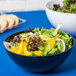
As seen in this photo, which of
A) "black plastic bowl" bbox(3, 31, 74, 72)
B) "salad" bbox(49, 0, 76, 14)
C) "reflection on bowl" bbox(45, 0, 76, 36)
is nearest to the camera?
"black plastic bowl" bbox(3, 31, 74, 72)

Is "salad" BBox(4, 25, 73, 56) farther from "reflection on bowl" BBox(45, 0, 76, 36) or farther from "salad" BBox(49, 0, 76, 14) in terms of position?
"salad" BBox(49, 0, 76, 14)

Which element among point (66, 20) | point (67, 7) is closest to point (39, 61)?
point (66, 20)

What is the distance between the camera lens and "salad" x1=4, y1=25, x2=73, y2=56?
39.9 inches

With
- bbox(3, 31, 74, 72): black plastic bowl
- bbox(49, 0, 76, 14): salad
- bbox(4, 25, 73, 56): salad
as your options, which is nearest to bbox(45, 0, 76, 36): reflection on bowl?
bbox(49, 0, 76, 14): salad

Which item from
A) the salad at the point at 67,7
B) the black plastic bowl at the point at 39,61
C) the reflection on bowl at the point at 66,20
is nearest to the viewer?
the black plastic bowl at the point at 39,61

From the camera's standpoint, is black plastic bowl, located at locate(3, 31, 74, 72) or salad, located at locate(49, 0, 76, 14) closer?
black plastic bowl, located at locate(3, 31, 74, 72)

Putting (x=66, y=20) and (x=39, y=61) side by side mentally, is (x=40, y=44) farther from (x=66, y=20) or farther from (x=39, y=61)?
(x=66, y=20)

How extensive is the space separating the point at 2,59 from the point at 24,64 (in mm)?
338

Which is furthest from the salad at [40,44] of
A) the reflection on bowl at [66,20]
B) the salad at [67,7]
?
the salad at [67,7]

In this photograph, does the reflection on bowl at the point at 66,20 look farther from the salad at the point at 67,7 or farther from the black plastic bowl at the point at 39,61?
the black plastic bowl at the point at 39,61

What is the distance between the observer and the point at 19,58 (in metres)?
1.01

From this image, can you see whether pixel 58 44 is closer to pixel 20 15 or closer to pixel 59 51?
pixel 59 51

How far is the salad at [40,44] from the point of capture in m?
1.01

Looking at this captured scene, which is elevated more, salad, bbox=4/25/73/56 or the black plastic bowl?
salad, bbox=4/25/73/56
